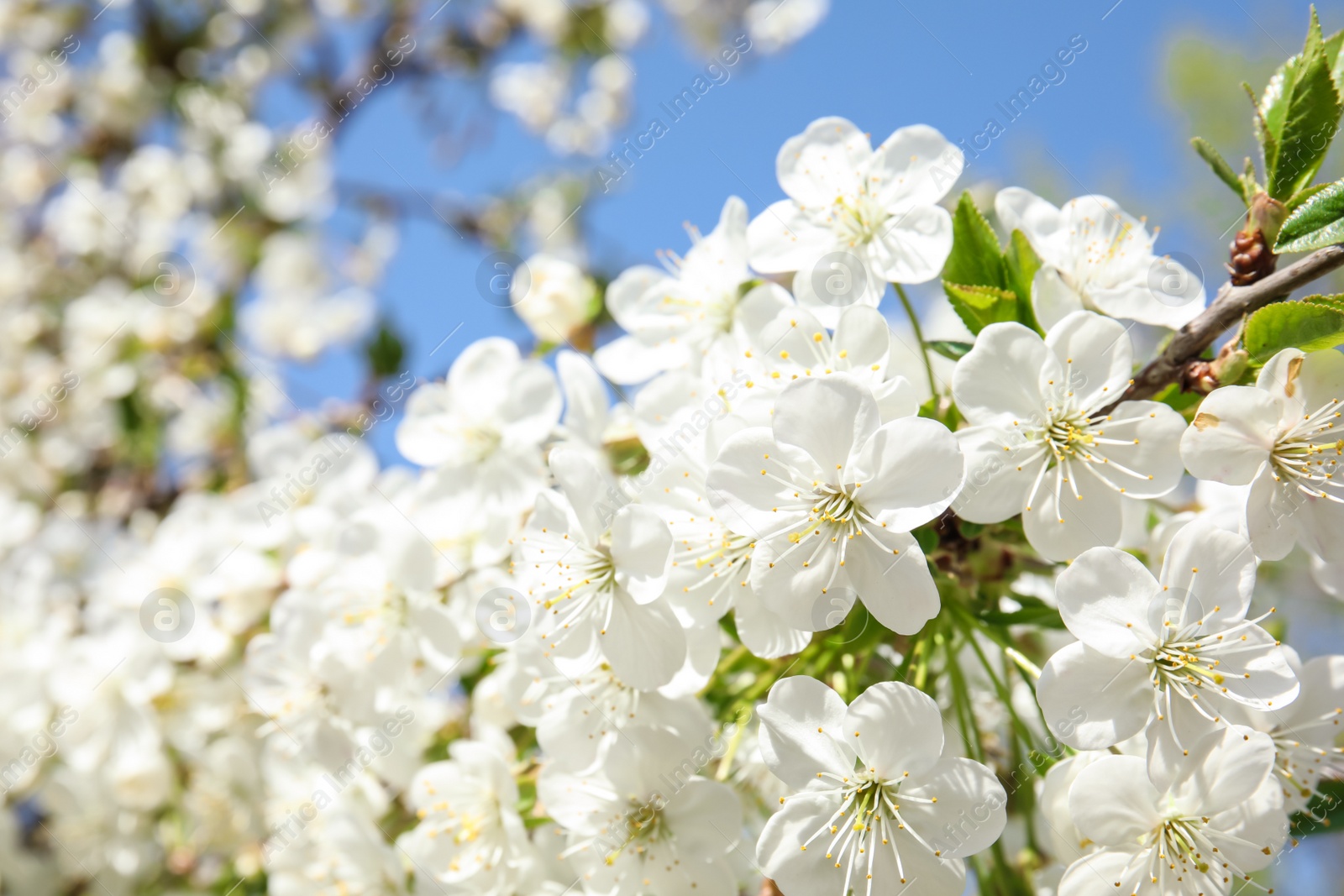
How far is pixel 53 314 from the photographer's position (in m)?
3.66

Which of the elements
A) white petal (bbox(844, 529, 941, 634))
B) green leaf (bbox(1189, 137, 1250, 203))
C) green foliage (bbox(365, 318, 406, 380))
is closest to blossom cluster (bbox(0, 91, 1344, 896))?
white petal (bbox(844, 529, 941, 634))

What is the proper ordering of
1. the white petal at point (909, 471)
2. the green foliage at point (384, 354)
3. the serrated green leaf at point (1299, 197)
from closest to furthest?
the white petal at point (909, 471), the serrated green leaf at point (1299, 197), the green foliage at point (384, 354)

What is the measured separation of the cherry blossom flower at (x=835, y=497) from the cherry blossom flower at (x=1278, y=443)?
31 centimetres

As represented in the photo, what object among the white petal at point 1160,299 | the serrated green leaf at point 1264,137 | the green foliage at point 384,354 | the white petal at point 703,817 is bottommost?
the white petal at point 703,817

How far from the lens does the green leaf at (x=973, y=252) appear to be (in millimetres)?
1138

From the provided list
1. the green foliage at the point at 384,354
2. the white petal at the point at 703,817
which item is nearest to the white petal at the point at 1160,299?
the white petal at the point at 703,817

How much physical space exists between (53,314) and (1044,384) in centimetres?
408

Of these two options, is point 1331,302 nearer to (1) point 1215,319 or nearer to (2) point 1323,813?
(1) point 1215,319

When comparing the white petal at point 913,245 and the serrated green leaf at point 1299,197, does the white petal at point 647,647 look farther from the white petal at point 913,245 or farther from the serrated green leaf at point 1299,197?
the serrated green leaf at point 1299,197

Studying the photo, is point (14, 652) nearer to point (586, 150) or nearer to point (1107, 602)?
point (1107, 602)

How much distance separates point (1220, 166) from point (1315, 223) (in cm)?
17

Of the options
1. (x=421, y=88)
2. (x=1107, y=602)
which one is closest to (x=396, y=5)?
(x=421, y=88)

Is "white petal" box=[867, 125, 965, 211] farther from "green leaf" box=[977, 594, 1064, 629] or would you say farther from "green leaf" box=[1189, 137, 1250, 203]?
"green leaf" box=[977, 594, 1064, 629]

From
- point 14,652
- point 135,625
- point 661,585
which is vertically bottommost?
point 661,585
